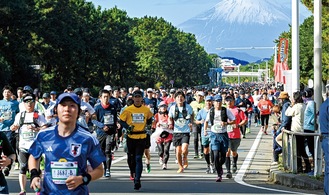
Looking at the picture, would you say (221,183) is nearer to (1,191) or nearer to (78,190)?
(1,191)

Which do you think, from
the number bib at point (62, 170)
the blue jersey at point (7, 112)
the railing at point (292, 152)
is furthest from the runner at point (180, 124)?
the number bib at point (62, 170)

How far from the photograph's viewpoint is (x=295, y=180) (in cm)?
1493

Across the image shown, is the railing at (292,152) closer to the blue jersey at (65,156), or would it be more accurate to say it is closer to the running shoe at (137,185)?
the running shoe at (137,185)

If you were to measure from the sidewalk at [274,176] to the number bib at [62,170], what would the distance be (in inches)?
331

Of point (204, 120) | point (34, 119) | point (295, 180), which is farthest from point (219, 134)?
point (34, 119)

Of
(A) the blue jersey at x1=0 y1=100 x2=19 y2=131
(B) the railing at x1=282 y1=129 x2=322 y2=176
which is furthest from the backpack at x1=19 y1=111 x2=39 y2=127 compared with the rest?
(B) the railing at x1=282 y1=129 x2=322 y2=176

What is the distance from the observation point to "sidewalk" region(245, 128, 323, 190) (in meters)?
14.5

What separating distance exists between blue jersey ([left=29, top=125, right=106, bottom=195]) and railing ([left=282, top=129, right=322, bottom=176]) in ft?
28.7

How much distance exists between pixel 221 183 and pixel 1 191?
311 inches

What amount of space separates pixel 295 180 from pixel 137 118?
3113 mm

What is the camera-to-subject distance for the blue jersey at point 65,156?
21.2ft

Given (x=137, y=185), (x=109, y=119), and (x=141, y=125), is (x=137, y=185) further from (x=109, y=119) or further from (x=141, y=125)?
(x=109, y=119)

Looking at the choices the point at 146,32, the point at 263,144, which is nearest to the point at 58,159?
the point at 263,144

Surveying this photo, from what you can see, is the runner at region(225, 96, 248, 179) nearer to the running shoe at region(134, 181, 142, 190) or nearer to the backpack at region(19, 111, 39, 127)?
the running shoe at region(134, 181, 142, 190)
